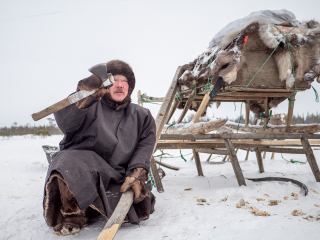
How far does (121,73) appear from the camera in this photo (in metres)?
2.21

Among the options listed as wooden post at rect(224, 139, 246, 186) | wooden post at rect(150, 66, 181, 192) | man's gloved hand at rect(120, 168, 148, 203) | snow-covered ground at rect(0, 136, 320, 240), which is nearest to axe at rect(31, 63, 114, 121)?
man's gloved hand at rect(120, 168, 148, 203)

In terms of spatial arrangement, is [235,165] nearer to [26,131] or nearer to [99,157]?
[99,157]

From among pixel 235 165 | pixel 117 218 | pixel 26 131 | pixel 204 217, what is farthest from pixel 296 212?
pixel 26 131

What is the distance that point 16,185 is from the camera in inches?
154

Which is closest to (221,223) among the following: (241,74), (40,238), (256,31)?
(40,238)

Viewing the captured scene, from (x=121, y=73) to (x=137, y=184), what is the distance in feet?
3.72

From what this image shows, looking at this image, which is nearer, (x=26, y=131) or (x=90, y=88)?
(x=90, y=88)

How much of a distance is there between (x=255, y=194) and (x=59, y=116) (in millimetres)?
2499

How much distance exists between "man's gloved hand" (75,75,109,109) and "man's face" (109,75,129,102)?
0.45 meters

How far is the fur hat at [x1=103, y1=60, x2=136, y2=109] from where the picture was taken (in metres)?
2.16

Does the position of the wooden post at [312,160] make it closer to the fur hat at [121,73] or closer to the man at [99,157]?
the man at [99,157]

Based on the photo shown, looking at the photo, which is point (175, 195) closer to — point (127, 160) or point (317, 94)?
point (127, 160)

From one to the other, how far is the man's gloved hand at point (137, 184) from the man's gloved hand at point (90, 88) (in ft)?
2.45

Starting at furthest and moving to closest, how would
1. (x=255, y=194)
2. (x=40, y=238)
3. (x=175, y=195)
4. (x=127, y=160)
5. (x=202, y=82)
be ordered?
(x=202, y=82), (x=175, y=195), (x=255, y=194), (x=127, y=160), (x=40, y=238)
